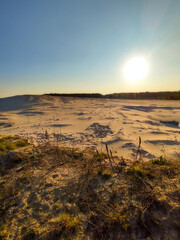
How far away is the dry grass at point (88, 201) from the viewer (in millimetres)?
1437

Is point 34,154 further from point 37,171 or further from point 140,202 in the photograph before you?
point 140,202

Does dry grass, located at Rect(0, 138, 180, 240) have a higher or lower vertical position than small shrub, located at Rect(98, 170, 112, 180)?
lower

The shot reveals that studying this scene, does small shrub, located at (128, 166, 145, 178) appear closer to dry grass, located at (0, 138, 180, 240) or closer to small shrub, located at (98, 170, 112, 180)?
dry grass, located at (0, 138, 180, 240)

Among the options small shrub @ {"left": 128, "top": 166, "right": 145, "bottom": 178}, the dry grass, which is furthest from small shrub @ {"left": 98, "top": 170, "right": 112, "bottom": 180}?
small shrub @ {"left": 128, "top": 166, "right": 145, "bottom": 178}

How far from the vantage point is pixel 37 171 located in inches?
97.2

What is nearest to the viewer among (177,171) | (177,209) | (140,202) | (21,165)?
(177,209)

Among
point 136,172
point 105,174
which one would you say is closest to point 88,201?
point 105,174

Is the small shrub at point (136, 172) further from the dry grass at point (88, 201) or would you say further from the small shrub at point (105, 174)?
the small shrub at point (105, 174)

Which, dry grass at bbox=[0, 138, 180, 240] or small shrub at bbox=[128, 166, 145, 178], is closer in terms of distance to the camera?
dry grass at bbox=[0, 138, 180, 240]

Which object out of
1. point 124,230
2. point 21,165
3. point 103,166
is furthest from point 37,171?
point 124,230

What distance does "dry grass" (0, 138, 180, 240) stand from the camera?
56.6 inches

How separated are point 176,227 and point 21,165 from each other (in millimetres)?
2677

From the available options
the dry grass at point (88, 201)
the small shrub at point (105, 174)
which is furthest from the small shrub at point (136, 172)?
the small shrub at point (105, 174)

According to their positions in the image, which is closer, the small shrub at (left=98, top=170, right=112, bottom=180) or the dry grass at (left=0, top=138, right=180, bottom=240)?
the dry grass at (left=0, top=138, right=180, bottom=240)
